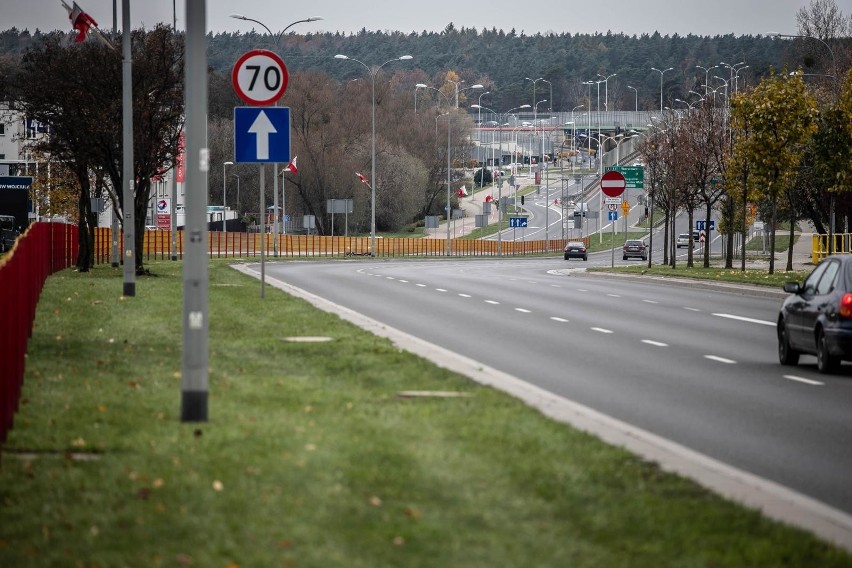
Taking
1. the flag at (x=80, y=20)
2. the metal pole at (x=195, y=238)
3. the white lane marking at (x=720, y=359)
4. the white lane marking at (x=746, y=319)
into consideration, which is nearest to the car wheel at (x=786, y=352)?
the white lane marking at (x=720, y=359)

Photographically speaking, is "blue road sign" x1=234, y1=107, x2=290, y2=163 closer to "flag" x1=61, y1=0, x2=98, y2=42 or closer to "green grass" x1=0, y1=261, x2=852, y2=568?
"green grass" x1=0, y1=261, x2=852, y2=568

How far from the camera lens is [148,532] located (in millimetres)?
7336

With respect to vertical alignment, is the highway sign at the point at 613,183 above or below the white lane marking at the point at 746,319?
above

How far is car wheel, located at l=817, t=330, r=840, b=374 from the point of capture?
698 inches

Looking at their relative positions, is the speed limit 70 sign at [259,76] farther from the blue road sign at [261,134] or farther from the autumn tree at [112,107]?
the autumn tree at [112,107]

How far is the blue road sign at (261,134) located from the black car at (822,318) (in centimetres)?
Answer: 798

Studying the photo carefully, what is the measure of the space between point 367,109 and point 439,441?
130964 millimetres

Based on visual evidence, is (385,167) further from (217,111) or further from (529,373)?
(529,373)

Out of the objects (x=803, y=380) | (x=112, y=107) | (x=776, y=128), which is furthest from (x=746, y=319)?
(x=776, y=128)

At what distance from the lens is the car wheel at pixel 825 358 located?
17.7 metres

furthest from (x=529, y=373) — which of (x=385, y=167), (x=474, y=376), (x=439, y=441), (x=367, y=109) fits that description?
(x=367, y=109)

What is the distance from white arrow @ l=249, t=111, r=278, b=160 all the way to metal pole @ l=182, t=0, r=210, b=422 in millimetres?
10962

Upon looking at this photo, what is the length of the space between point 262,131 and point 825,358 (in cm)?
921

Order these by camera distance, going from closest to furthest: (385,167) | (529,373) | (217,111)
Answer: (529,373), (385,167), (217,111)
